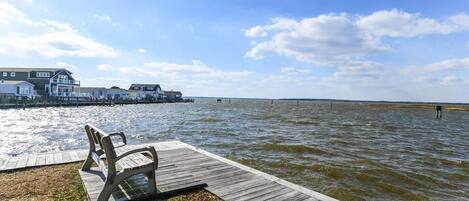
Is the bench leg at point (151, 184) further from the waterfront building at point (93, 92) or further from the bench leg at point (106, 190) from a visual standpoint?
the waterfront building at point (93, 92)

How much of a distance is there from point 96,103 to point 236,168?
83.7 meters

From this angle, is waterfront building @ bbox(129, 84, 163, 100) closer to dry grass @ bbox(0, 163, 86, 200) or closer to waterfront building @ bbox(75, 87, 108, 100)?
waterfront building @ bbox(75, 87, 108, 100)

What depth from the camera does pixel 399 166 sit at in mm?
13148

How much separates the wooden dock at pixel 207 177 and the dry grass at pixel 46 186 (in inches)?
9.5

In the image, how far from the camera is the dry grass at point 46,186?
5770mm

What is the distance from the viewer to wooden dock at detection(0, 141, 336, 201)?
5992mm

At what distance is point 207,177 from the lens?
7168 mm

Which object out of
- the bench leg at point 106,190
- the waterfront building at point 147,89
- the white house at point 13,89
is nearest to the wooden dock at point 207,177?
the bench leg at point 106,190

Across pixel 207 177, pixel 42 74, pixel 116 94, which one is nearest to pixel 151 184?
pixel 207 177

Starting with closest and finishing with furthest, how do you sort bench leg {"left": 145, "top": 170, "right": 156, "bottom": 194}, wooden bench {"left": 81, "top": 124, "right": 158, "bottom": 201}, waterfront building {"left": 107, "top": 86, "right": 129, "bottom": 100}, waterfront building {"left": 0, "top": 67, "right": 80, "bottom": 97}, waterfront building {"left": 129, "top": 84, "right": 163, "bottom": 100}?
1. wooden bench {"left": 81, "top": 124, "right": 158, "bottom": 201}
2. bench leg {"left": 145, "top": 170, "right": 156, "bottom": 194}
3. waterfront building {"left": 0, "top": 67, "right": 80, "bottom": 97}
4. waterfront building {"left": 107, "top": 86, "right": 129, "bottom": 100}
5. waterfront building {"left": 129, "top": 84, "right": 163, "bottom": 100}

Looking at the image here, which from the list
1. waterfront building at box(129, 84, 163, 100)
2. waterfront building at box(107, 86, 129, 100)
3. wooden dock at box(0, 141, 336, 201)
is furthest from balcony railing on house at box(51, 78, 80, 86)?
wooden dock at box(0, 141, 336, 201)

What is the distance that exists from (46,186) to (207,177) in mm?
3308

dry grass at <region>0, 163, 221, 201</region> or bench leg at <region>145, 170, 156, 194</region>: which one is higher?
bench leg at <region>145, 170, 156, 194</region>

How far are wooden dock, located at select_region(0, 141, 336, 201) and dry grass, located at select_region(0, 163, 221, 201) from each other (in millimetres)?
240
